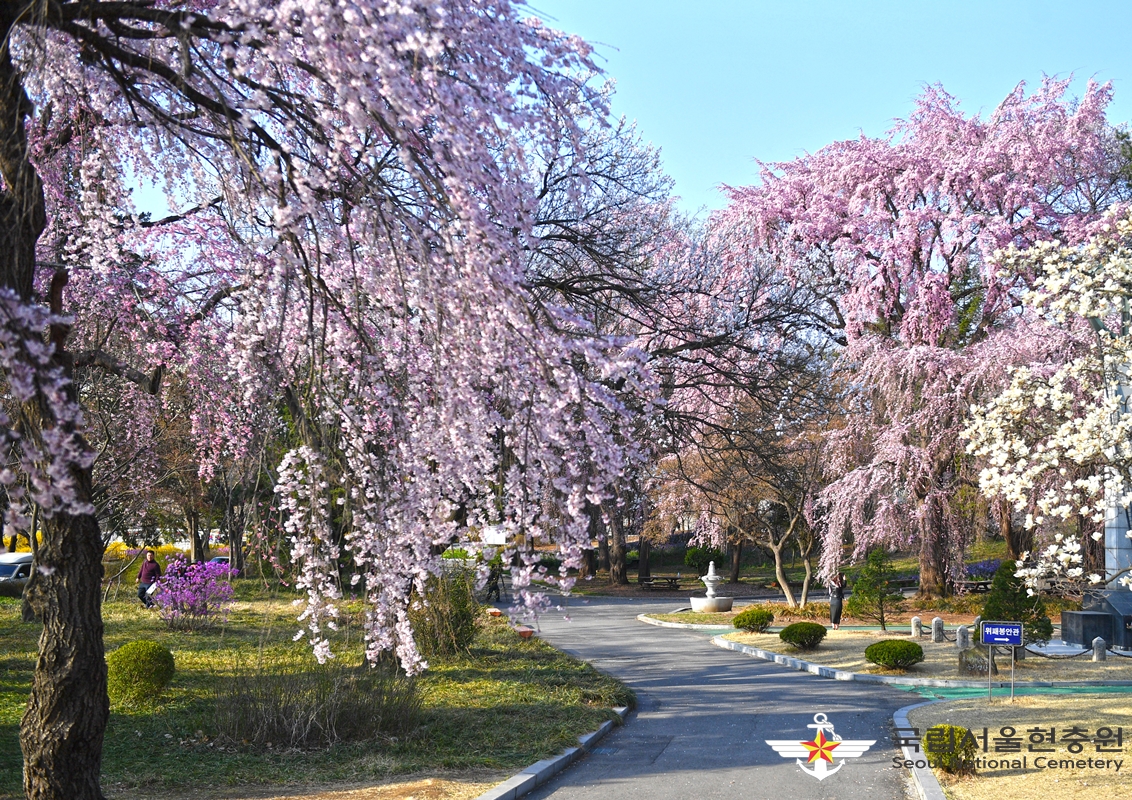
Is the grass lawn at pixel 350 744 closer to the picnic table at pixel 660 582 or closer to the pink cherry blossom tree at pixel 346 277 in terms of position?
the pink cherry blossom tree at pixel 346 277

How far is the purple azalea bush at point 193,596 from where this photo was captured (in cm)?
1927

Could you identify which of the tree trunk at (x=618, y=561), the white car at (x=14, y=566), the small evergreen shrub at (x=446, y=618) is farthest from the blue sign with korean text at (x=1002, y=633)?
the tree trunk at (x=618, y=561)

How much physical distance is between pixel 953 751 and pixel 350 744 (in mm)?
6091

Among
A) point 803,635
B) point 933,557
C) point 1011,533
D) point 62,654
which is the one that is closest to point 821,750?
point 62,654

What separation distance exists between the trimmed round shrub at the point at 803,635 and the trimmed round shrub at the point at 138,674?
460 inches

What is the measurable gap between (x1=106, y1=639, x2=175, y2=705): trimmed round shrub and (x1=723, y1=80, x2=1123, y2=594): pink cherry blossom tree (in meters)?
18.4

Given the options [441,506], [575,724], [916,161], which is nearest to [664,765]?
[575,724]

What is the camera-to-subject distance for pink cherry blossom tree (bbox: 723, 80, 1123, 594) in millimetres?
25781

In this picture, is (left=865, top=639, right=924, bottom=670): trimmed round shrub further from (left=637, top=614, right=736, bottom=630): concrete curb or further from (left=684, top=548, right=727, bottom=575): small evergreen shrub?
(left=684, top=548, right=727, bottom=575): small evergreen shrub

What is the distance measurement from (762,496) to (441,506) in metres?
22.3

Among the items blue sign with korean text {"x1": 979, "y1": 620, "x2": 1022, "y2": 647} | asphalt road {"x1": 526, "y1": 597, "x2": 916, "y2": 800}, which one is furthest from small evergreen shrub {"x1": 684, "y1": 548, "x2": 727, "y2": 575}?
blue sign with korean text {"x1": 979, "y1": 620, "x2": 1022, "y2": 647}

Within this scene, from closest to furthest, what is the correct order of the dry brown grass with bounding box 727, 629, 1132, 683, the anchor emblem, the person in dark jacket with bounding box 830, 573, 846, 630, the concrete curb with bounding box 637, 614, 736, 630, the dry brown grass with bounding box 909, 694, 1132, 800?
1. the dry brown grass with bounding box 909, 694, 1132, 800
2. the anchor emblem
3. the dry brown grass with bounding box 727, 629, 1132, 683
4. the person in dark jacket with bounding box 830, 573, 846, 630
5. the concrete curb with bounding box 637, 614, 736, 630

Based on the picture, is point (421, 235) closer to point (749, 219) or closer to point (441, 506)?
point (441, 506)

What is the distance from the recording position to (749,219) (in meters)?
30.1
